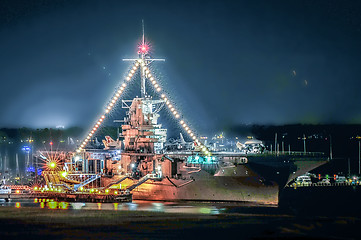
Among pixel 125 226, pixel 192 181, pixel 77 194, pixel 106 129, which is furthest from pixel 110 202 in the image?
pixel 106 129

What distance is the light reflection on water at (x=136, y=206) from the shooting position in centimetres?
5106

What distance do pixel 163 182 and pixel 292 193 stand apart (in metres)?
30.5

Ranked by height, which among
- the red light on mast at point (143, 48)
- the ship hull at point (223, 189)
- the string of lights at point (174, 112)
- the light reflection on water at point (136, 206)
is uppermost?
the red light on mast at point (143, 48)

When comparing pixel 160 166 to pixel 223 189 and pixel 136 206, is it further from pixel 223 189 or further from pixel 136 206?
pixel 223 189

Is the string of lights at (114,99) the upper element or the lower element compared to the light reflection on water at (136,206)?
upper

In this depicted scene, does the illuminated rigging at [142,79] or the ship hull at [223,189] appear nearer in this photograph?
the ship hull at [223,189]

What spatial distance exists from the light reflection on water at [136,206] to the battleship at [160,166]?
5.77ft

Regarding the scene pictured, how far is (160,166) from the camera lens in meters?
58.8

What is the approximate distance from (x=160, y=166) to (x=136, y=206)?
21.3 ft

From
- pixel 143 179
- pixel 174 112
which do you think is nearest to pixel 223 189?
pixel 143 179

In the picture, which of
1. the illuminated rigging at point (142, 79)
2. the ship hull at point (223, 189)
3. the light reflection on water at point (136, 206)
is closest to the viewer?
the light reflection on water at point (136, 206)

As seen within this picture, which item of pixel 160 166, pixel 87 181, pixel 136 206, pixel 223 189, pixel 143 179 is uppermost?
pixel 160 166

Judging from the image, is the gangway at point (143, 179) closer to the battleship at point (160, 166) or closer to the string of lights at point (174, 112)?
the battleship at point (160, 166)

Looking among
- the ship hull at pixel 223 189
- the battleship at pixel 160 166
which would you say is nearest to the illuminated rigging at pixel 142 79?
the battleship at pixel 160 166
